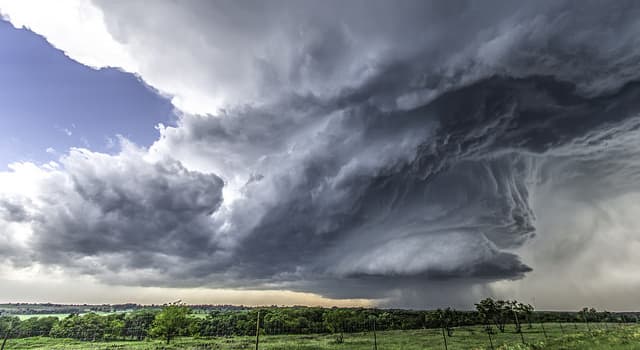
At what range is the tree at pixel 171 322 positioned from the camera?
8047cm

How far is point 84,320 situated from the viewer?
129 meters

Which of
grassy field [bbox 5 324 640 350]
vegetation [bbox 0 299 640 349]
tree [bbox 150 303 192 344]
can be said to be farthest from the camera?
vegetation [bbox 0 299 640 349]

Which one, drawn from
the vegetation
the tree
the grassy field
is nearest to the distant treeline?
the vegetation

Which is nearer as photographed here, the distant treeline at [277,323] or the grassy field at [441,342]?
the grassy field at [441,342]

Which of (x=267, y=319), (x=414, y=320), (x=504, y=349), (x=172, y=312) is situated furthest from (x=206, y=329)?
(x=504, y=349)

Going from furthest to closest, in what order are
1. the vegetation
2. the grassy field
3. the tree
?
1. the vegetation
2. the tree
3. the grassy field

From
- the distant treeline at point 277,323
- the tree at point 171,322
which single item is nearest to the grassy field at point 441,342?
the tree at point 171,322

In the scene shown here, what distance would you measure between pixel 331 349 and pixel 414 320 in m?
94.6

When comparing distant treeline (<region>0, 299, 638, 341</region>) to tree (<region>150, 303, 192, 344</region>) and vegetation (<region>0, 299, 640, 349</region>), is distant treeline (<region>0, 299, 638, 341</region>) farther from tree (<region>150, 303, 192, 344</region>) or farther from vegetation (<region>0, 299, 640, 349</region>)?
tree (<region>150, 303, 192, 344</region>)

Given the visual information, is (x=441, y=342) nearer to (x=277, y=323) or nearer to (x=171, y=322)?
(x=171, y=322)

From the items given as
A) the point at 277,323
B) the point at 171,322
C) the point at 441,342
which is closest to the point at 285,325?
the point at 277,323

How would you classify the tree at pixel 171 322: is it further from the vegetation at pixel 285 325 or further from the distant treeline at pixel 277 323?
the distant treeline at pixel 277 323

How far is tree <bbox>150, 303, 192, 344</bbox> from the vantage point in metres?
80.5

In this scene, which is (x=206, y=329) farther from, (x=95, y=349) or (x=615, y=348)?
(x=615, y=348)
